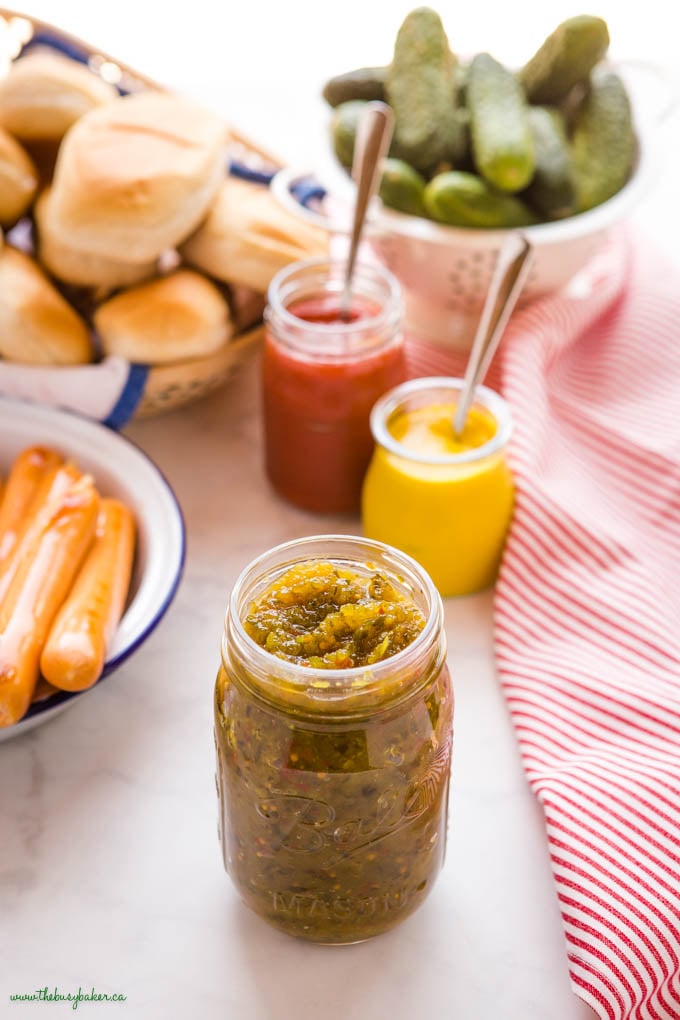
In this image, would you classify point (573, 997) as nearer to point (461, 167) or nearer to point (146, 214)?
point (146, 214)

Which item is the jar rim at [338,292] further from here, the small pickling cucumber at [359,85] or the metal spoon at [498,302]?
the small pickling cucumber at [359,85]

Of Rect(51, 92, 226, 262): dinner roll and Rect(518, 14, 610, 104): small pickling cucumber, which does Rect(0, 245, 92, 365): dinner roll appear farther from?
Rect(518, 14, 610, 104): small pickling cucumber

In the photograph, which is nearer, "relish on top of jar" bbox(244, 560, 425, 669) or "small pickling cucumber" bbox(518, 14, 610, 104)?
"relish on top of jar" bbox(244, 560, 425, 669)

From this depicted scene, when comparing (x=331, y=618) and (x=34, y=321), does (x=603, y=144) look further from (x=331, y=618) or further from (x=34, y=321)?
(x=331, y=618)

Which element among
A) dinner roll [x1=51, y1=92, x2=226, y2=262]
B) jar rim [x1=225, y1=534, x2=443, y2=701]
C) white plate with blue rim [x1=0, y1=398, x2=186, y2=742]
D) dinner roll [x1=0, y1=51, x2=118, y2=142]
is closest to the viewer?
jar rim [x1=225, y1=534, x2=443, y2=701]

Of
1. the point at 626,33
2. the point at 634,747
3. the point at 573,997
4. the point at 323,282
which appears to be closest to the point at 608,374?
the point at 323,282

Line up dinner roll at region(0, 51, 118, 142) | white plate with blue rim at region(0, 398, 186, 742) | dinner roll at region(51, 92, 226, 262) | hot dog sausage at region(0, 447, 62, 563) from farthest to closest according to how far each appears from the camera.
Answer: dinner roll at region(0, 51, 118, 142)
dinner roll at region(51, 92, 226, 262)
hot dog sausage at region(0, 447, 62, 563)
white plate with blue rim at region(0, 398, 186, 742)

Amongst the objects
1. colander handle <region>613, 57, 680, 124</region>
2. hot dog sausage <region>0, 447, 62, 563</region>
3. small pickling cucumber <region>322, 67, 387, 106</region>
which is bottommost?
hot dog sausage <region>0, 447, 62, 563</region>

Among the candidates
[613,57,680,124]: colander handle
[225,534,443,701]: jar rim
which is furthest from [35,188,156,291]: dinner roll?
[613,57,680,124]: colander handle
